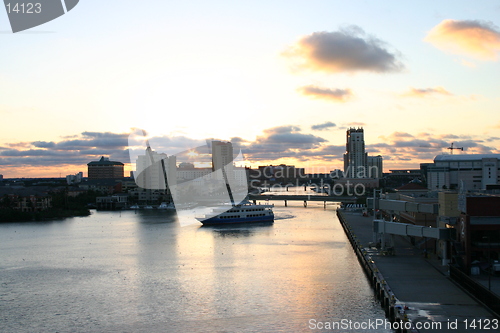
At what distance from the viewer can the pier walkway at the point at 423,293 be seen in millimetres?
9852

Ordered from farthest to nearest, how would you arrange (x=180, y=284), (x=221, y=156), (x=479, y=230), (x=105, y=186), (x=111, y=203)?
1. (x=221, y=156)
2. (x=105, y=186)
3. (x=111, y=203)
4. (x=180, y=284)
5. (x=479, y=230)

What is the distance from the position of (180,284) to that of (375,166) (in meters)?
117

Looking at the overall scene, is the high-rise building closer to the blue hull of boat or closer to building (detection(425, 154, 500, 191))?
the blue hull of boat

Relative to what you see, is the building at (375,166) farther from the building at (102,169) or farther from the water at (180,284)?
the water at (180,284)

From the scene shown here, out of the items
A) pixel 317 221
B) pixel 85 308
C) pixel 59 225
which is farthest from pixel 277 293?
pixel 59 225

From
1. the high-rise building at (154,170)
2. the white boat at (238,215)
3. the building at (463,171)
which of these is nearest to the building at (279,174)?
the high-rise building at (154,170)

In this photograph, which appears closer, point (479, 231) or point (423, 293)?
point (423, 293)

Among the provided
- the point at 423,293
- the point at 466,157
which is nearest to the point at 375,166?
the point at 466,157

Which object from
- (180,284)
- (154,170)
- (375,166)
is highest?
(375,166)

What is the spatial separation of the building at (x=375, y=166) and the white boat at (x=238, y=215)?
283ft

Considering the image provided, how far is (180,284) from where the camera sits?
591 inches

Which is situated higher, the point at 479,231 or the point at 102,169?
the point at 102,169

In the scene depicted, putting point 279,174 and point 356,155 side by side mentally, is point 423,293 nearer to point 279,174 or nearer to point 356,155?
point 356,155

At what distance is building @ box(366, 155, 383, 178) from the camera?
123 meters
